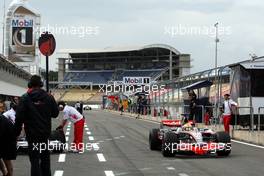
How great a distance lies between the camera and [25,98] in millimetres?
9383

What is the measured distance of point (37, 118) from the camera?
9.32 metres

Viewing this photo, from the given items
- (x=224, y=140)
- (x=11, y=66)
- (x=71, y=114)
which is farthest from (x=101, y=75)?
(x=224, y=140)

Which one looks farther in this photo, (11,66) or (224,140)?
(11,66)

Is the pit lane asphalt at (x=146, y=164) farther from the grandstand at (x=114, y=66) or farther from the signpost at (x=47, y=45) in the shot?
the grandstand at (x=114, y=66)

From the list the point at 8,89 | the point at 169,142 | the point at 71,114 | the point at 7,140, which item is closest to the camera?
the point at 7,140

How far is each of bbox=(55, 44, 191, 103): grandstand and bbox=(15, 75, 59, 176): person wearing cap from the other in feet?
374

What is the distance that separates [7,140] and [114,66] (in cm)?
13441

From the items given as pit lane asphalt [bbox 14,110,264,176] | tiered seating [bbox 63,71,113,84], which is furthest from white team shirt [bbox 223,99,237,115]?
tiered seating [bbox 63,71,113,84]

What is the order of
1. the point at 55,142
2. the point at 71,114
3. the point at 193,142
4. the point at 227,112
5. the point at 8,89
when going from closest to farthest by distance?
1. the point at 193,142
2. the point at 55,142
3. the point at 71,114
4. the point at 227,112
5. the point at 8,89

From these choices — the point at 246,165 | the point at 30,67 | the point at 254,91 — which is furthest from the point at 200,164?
the point at 30,67

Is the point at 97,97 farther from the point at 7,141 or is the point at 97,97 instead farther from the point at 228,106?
the point at 7,141

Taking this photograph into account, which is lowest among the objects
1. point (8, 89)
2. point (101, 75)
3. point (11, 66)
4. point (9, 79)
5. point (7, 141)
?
point (7, 141)

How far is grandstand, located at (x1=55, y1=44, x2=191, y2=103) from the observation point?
132625mm

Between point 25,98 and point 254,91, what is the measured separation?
17869 millimetres
